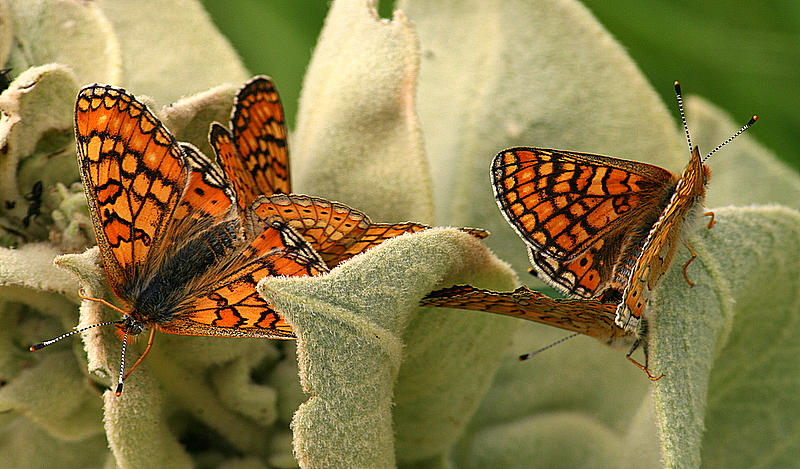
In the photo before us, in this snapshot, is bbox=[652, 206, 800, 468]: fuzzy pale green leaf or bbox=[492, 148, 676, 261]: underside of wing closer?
bbox=[652, 206, 800, 468]: fuzzy pale green leaf

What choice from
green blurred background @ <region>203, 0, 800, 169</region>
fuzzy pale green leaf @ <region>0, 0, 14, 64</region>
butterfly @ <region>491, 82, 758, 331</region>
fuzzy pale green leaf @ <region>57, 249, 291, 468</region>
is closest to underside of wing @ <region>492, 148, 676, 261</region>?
butterfly @ <region>491, 82, 758, 331</region>

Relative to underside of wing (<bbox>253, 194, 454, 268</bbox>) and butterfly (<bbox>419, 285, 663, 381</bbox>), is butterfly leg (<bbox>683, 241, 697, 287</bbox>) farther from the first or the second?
underside of wing (<bbox>253, 194, 454, 268</bbox>)

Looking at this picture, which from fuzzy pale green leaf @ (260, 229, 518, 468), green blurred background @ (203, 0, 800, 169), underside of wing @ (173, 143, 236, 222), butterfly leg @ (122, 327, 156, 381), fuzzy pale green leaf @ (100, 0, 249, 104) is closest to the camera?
fuzzy pale green leaf @ (260, 229, 518, 468)

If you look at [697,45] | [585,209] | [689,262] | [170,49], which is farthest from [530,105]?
[697,45]

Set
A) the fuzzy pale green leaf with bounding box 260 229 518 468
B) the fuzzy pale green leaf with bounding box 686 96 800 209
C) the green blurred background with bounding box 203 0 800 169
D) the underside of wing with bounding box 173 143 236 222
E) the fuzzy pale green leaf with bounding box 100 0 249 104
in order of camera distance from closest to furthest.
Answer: the fuzzy pale green leaf with bounding box 260 229 518 468
the underside of wing with bounding box 173 143 236 222
the fuzzy pale green leaf with bounding box 100 0 249 104
the fuzzy pale green leaf with bounding box 686 96 800 209
the green blurred background with bounding box 203 0 800 169

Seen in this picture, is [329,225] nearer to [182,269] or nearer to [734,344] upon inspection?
[182,269]

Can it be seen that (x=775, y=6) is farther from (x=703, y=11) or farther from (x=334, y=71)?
(x=334, y=71)

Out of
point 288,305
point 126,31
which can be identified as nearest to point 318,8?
point 126,31

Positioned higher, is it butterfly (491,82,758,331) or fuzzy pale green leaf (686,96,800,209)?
butterfly (491,82,758,331)

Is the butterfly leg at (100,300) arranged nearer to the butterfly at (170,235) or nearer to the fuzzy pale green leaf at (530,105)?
the butterfly at (170,235)

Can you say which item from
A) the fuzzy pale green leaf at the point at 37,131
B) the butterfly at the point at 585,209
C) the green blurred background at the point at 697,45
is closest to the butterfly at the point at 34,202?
the fuzzy pale green leaf at the point at 37,131
